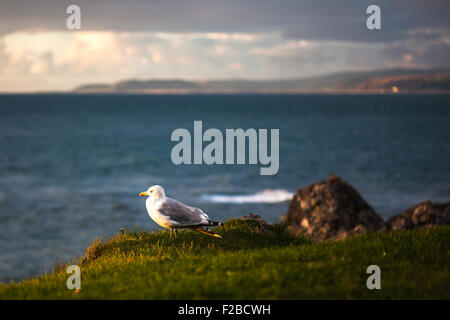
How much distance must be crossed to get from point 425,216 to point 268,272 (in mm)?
12691

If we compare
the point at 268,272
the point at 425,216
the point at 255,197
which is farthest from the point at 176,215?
the point at 255,197

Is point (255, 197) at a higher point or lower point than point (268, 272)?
higher

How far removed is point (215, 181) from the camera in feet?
233

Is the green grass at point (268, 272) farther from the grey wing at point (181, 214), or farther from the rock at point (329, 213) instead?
the rock at point (329, 213)

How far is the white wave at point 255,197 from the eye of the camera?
56.9 meters

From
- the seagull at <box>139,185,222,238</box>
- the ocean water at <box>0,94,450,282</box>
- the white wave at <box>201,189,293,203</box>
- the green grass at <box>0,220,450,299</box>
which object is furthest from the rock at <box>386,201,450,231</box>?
the white wave at <box>201,189,293,203</box>

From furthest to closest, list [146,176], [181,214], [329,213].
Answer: [146,176] < [329,213] < [181,214]

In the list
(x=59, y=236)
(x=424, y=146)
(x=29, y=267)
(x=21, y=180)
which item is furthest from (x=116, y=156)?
(x=424, y=146)

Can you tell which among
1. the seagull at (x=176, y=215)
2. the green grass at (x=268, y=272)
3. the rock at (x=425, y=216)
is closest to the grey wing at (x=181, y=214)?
the seagull at (x=176, y=215)

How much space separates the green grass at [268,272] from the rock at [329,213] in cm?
1107

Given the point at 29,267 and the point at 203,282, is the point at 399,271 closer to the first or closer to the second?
the point at 203,282

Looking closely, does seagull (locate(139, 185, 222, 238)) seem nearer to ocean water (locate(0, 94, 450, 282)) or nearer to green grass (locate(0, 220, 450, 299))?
green grass (locate(0, 220, 450, 299))

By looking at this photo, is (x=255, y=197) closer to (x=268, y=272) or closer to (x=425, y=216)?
(x=425, y=216)

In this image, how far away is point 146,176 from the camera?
7800cm
